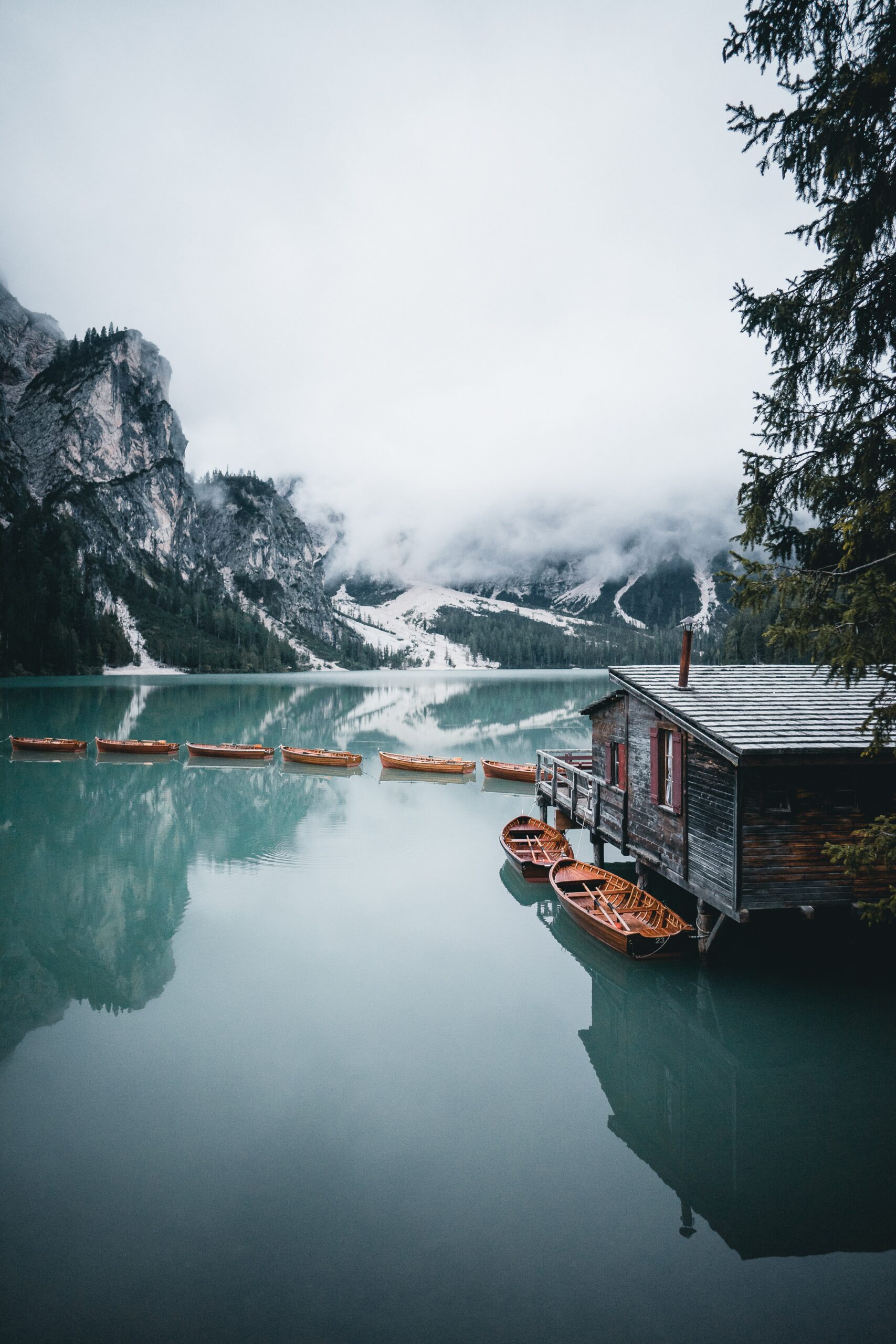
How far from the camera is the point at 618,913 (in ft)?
57.0

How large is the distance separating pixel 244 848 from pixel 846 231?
28.1 metres

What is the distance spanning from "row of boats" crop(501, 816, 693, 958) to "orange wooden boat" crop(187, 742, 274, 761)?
1308 inches

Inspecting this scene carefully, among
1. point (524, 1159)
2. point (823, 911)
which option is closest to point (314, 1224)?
point (524, 1159)

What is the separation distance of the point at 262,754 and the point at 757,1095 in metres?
46.2

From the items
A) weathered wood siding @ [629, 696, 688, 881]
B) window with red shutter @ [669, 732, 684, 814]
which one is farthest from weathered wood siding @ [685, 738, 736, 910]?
weathered wood siding @ [629, 696, 688, 881]

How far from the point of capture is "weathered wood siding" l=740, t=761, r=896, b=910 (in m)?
14.0

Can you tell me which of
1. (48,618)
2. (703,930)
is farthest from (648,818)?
(48,618)

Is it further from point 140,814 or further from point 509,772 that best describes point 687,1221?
point 509,772

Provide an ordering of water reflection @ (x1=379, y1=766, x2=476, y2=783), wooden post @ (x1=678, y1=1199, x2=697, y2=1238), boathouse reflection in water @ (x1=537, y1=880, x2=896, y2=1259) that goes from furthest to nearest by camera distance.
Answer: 1. water reflection @ (x1=379, y1=766, x2=476, y2=783)
2. boathouse reflection in water @ (x1=537, y1=880, x2=896, y2=1259)
3. wooden post @ (x1=678, y1=1199, x2=697, y2=1238)

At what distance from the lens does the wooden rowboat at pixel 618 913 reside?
52.5ft

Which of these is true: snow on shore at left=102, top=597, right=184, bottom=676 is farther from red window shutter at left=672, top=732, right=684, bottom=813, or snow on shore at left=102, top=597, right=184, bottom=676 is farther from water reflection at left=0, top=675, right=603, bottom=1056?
→ red window shutter at left=672, top=732, right=684, bottom=813

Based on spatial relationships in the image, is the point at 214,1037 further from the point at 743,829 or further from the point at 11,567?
the point at 11,567

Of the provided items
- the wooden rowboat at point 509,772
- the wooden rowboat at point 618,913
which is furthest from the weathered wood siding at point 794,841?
the wooden rowboat at point 509,772

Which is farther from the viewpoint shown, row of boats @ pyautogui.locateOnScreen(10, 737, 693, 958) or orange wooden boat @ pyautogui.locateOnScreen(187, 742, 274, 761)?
orange wooden boat @ pyautogui.locateOnScreen(187, 742, 274, 761)
